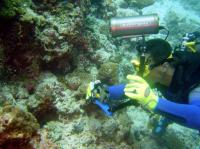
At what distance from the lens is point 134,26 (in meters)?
3.92

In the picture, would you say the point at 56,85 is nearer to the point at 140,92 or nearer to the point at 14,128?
the point at 14,128

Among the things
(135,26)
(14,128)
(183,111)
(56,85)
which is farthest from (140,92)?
(56,85)

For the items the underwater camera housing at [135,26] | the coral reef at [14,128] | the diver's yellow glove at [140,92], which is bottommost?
the coral reef at [14,128]

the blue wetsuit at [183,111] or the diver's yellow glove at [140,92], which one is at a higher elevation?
the diver's yellow glove at [140,92]

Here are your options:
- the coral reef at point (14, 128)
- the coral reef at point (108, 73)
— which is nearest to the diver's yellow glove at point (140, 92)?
the coral reef at point (14, 128)

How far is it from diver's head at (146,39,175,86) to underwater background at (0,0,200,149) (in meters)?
1.63

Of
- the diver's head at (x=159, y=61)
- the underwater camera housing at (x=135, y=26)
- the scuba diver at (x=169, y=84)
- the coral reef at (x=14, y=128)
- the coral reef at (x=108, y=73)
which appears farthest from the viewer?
the coral reef at (x=108, y=73)

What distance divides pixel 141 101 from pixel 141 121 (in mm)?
3145

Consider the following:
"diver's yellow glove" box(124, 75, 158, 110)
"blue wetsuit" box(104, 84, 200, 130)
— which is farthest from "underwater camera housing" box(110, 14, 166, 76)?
"blue wetsuit" box(104, 84, 200, 130)

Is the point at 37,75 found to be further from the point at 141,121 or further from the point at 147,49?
the point at 141,121

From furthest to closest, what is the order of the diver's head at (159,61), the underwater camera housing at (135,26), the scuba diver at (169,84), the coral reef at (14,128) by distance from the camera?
the underwater camera housing at (135,26), the diver's head at (159,61), the scuba diver at (169,84), the coral reef at (14,128)

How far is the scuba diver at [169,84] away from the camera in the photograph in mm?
3283

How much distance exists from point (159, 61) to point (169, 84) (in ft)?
1.27

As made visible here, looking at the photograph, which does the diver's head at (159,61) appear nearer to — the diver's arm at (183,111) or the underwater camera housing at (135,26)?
the underwater camera housing at (135,26)
